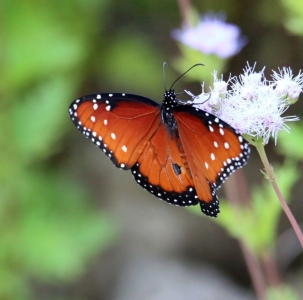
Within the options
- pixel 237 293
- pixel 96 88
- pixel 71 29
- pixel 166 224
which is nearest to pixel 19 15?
pixel 71 29

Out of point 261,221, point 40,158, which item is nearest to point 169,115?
point 261,221

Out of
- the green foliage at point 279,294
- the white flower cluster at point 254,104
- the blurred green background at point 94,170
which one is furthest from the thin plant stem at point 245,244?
the white flower cluster at point 254,104

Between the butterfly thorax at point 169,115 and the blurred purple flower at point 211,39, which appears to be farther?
the blurred purple flower at point 211,39

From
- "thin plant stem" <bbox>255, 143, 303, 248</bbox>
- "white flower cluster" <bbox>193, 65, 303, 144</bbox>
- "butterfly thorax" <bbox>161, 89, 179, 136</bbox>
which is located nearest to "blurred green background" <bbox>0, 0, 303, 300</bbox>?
"butterfly thorax" <bbox>161, 89, 179, 136</bbox>

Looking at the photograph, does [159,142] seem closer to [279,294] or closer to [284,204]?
[284,204]

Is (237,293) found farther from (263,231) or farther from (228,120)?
(228,120)

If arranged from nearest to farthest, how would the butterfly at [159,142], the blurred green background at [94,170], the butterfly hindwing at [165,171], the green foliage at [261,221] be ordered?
the butterfly at [159,142]
the butterfly hindwing at [165,171]
the green foliage at [261,221]
the blurred green background at [94,170]

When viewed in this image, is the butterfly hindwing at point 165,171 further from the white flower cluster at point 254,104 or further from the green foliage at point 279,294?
the green foliage at point 279,294

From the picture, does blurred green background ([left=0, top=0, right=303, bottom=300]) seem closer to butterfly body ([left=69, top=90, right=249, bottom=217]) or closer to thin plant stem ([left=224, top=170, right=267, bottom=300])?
thin plant stem ([left=224, top=170, right=267, bottom=300])
